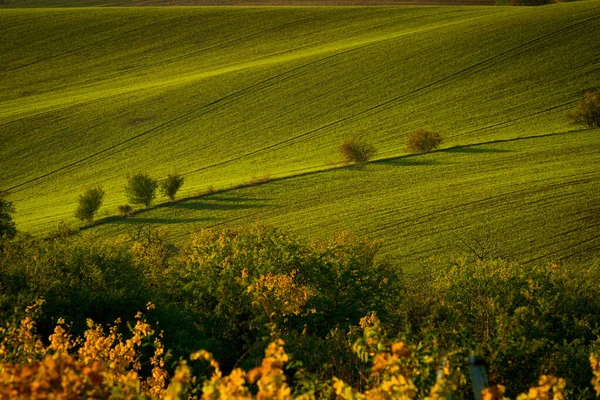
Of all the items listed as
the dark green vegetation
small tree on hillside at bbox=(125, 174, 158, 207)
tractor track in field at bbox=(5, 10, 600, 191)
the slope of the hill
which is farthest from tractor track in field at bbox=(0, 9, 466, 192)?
the dark green vegetation

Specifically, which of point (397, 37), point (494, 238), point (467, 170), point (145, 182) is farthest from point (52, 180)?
point (397, 37)

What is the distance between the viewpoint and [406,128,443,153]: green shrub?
214 ft

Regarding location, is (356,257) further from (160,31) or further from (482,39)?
(160,31)

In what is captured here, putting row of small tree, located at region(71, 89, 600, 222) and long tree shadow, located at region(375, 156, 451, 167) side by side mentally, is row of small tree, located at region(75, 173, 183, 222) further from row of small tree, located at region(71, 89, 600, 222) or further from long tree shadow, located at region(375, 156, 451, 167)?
long tree shadow, located at region(375, 156, 451, 167)

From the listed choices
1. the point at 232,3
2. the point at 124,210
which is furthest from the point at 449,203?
the point at 232,3

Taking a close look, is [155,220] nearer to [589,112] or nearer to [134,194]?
[134,194]

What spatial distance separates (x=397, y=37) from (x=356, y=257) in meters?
79.3

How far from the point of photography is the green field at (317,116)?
50.6 meters

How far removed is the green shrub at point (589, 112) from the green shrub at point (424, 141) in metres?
14.5

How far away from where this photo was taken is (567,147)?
201 feet

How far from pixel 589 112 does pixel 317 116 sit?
31.5m

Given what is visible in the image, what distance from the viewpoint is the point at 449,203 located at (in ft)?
167

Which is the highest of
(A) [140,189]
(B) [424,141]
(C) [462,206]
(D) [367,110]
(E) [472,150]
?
(D) [367,110]

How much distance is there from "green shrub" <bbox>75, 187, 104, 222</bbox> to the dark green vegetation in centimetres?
2474
